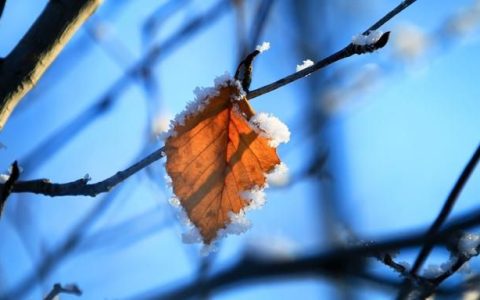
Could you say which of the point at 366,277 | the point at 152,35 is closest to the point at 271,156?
the point at 366,277

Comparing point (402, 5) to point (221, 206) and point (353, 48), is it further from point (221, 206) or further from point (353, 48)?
point (221, 206)

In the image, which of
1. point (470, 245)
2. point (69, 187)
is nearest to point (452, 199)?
point (470, 245)

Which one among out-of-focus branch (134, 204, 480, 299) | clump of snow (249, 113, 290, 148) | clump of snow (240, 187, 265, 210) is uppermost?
clump of snow (249, 113, 290, 148)

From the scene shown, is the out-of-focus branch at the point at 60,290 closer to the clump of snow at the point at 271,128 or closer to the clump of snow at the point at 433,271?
the clump of snow at the point at 271,128

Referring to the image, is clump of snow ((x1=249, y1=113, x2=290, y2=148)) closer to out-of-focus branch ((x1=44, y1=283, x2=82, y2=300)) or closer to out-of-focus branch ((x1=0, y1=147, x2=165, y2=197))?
out-of-focus branch ((x1=0, y1=147, x2=165, y2=197))

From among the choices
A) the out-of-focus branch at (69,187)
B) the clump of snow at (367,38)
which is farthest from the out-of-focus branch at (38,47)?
the clump of snow at (367,38)

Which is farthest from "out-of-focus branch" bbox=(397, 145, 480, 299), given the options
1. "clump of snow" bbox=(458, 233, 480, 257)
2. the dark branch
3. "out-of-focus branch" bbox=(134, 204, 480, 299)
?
the dark branch

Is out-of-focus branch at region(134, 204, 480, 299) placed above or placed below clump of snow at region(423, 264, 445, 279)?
below
